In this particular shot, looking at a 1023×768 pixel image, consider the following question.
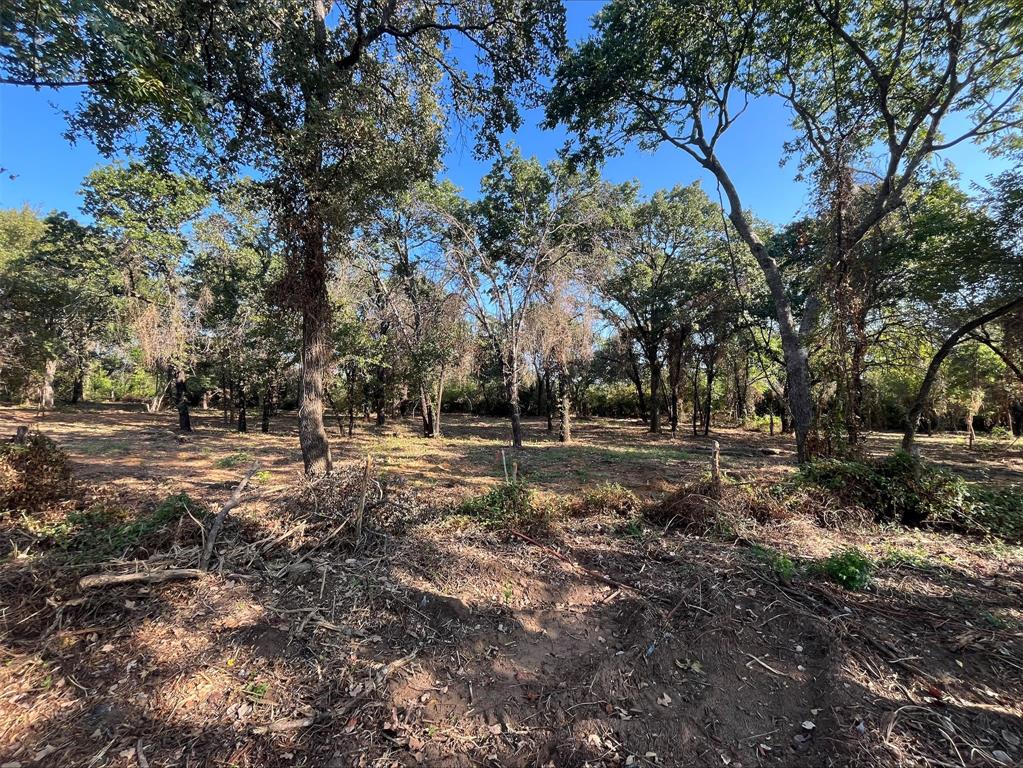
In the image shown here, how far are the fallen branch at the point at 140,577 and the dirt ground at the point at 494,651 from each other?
6cm

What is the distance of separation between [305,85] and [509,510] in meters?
5.69

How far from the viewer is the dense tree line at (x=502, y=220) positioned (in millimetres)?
4797

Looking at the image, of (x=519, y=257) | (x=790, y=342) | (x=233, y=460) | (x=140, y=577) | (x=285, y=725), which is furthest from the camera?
(x=519, y=257)

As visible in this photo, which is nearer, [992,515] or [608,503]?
[992,515]

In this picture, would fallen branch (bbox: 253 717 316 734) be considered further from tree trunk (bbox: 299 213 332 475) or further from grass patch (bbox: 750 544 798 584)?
tree trunk (bbox: 299 213 332 475)

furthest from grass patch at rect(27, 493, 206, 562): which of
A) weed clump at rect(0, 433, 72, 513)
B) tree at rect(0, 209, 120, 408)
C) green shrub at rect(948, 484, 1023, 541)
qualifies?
tree at rect(0, 209, 120, 408)

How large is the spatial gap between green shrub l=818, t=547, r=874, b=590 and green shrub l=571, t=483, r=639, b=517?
1.88m

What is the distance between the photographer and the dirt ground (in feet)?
6.27

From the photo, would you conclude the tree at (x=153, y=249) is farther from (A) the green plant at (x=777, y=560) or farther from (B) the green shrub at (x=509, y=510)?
(A) the green plant at (x=777, y=560)

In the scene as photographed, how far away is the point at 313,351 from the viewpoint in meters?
6.00

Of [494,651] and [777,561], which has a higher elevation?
[777,561]

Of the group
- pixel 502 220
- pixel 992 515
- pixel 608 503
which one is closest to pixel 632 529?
pixel 608 503

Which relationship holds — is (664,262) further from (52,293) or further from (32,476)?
(52,293)

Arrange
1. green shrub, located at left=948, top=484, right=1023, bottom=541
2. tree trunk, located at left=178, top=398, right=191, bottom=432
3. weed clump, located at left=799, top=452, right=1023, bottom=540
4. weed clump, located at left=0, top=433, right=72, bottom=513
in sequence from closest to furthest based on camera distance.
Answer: weed clump, located at left=0, top=433, right=72, bottom=513 → green shrub, located at left=948, top=484, right=1023, bottom=541 → weed clump, located at left=799, top=452, right=1023, bottom=540 → tree trunk, located at left=178, top=398, right=191, bottom=432
